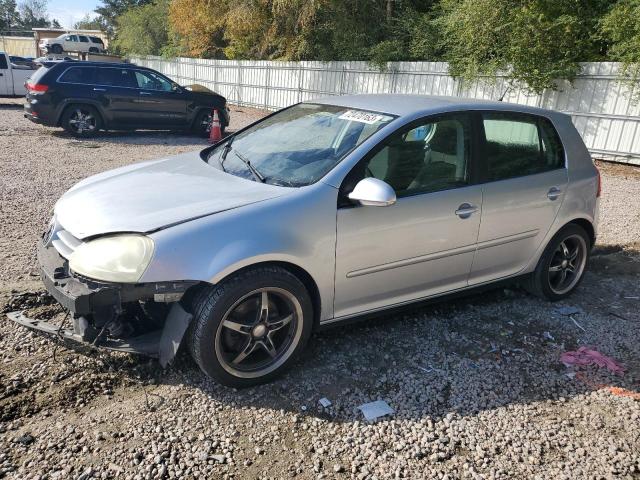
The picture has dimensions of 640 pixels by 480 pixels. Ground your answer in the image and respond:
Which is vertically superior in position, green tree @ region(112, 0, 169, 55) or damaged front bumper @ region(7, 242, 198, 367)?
green tree @ region(112, 0, 169, 55)

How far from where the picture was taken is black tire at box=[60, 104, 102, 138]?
12.1m

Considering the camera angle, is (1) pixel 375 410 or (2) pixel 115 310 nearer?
(2) pixel 115 310

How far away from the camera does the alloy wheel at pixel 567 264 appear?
15.3 feet

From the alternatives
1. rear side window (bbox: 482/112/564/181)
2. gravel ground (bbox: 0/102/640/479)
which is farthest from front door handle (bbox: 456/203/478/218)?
gravel ground (bbox: 0/102/640/479)

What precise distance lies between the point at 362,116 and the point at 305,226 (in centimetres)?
112

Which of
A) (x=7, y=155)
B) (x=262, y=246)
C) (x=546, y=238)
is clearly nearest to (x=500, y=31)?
(x=546, y=238)

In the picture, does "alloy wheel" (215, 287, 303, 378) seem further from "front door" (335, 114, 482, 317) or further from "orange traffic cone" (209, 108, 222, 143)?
"orange traffic cone" (209, 108, 222, 143)

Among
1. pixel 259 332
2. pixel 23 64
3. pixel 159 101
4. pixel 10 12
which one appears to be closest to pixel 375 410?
pixel 259 332

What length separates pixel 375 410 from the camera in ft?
10.0

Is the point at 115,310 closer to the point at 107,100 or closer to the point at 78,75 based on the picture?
the point at 107,100

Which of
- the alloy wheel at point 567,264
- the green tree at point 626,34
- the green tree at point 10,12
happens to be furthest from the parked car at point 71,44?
the green tree at point 10,12

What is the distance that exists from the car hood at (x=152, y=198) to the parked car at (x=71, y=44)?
4423 cm

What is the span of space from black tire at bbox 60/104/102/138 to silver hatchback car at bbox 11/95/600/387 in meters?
9.30

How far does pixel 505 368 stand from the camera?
361 centimetres
